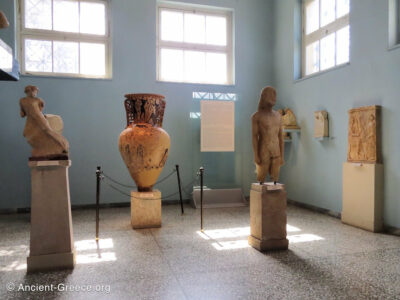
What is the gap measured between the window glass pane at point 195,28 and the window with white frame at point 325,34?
2.03 m

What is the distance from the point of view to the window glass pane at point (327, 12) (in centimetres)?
549

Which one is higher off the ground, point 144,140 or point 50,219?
point 144,140

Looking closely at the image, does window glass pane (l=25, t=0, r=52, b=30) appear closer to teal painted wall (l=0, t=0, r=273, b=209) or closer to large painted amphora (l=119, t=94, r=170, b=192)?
teal painted wall (l=0, t=0, r=273, b=209)

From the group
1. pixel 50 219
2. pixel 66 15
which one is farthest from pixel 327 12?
pixel 50 219

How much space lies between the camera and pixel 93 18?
6.21 meters

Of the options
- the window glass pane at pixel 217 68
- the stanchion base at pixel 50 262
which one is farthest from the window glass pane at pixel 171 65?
the stanchion base at pixel 50 262

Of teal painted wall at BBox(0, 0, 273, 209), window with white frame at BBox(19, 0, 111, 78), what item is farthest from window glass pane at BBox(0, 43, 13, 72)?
window with white frame at BBox(19, 0, 111, 78)

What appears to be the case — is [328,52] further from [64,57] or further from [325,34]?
[64,57]

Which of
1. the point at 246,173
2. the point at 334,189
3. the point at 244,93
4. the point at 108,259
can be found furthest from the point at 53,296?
the point at 244,93

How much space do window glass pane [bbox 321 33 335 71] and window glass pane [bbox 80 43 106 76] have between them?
160 inches

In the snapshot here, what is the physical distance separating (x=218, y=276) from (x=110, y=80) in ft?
14.9

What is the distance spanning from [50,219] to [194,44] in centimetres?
483

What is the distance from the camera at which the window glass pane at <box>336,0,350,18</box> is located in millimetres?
5117

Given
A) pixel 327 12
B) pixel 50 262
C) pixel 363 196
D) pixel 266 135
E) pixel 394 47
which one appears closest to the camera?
pixel 50 262
